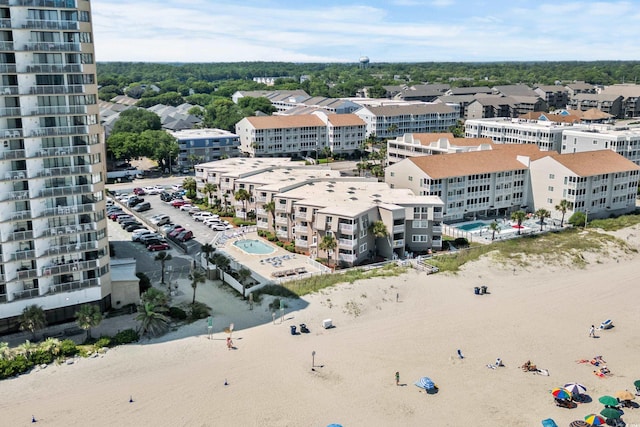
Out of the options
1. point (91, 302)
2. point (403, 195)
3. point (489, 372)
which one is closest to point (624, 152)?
point (403, 195)

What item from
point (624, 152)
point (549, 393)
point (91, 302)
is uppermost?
point (624, 152)

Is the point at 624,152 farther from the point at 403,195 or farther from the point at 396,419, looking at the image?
the point at 396,419

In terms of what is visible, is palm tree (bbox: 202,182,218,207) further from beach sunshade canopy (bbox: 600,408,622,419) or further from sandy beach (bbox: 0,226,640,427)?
beach sunshade canopy (bbox: 600,408,622,419)

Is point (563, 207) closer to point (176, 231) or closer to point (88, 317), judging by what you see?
point (176, 231)

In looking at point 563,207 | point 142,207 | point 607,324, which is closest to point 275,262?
point 142,207

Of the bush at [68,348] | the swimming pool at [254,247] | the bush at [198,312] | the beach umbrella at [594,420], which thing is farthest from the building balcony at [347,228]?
the beach umbrella at [594,420]
